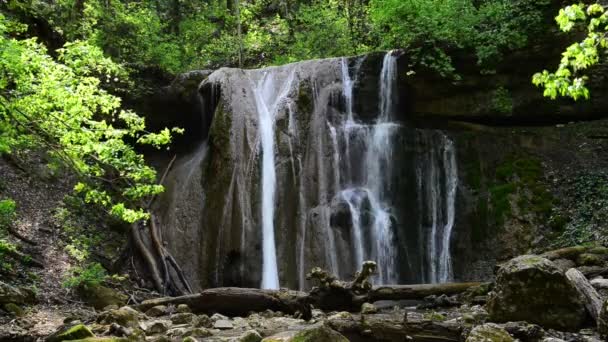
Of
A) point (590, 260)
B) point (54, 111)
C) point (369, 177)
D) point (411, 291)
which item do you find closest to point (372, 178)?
point (369, 177)

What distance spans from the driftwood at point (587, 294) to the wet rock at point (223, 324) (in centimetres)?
452

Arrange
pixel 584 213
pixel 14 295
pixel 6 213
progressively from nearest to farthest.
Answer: pixel 14 295 < pixel 6 213 < pixel 584 213

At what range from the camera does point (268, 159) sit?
568 inches

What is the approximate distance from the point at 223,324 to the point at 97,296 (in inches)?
145

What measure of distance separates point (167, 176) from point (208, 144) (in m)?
1.93

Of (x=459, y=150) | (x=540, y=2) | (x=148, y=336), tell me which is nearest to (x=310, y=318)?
(x=148, y=336)

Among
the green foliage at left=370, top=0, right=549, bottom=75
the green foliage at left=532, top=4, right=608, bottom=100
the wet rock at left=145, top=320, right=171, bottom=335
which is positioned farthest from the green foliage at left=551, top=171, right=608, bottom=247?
the wet rock at left=145, top=320, right=171, bottom=335

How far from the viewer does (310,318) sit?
775cm

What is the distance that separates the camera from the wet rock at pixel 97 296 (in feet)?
32.2

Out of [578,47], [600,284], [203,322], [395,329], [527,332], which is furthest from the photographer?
[203,322]

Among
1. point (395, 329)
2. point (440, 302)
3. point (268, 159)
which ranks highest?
point (268, 159)

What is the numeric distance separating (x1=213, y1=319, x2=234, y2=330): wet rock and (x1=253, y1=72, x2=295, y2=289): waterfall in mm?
5274

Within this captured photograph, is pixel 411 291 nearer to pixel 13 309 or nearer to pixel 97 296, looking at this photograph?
pixel 97 296

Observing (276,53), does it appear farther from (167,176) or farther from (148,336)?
(148,336)
